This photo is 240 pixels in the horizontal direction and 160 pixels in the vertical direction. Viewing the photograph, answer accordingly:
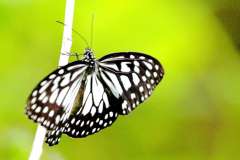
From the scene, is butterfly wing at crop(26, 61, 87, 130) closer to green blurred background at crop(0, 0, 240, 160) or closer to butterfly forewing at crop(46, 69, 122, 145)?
butterfly forewing at crop(46, 69, 122, 145)

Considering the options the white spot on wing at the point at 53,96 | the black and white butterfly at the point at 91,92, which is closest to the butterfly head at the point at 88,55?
Answer: the black and white butterfly at the point at 91,92

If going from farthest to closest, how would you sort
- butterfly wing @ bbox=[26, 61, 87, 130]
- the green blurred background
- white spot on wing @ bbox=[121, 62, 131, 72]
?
the green blurred background, white spot on wing @ bbox=[121, 62, 131, 72], butterfly wing @ bbox=[26, 61, 87, 130]

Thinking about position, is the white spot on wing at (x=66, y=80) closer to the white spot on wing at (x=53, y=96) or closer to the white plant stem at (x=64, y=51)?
the white spot on wing at (x=53, y=96)

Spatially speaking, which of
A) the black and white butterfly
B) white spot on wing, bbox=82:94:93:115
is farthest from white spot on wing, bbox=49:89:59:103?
white spot on wing, bbox=82:94:93:115

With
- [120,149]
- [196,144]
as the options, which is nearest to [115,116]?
[120,149]

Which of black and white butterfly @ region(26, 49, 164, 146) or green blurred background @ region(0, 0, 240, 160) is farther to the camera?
green blurred background @ region(0, 0, 240, 160)

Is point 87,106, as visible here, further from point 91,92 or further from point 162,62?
point 162,62

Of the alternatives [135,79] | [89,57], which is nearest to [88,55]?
[89,57]

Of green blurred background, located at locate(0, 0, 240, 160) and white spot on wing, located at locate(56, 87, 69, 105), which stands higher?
green blurred background, located at locate(0, 0, 240, 160)
